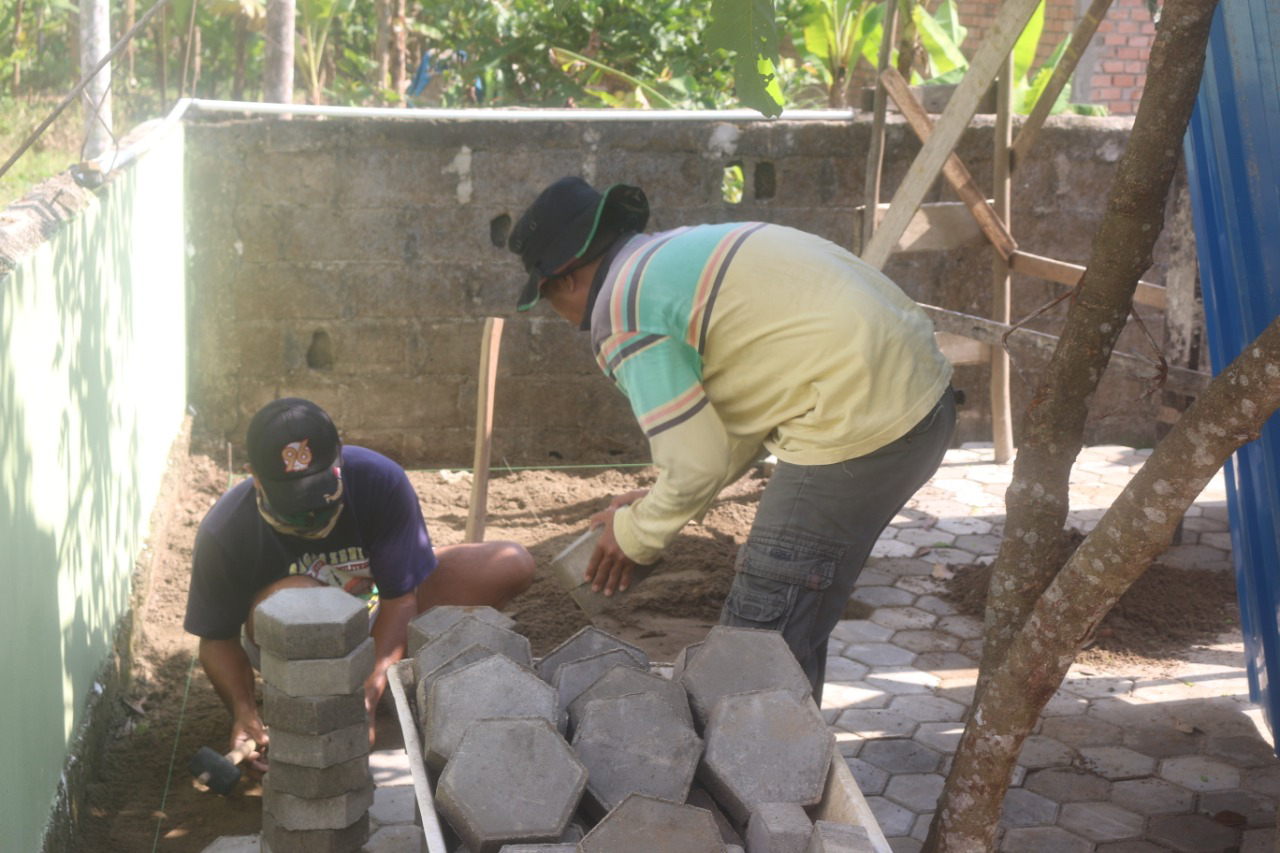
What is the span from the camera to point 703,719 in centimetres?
262

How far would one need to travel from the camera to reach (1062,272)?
19.1ft

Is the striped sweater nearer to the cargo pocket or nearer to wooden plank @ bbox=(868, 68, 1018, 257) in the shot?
the cargo pocket

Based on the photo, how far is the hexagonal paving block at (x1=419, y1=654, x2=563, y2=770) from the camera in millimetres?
2434

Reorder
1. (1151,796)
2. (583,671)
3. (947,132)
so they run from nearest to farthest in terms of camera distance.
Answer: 1. (583,671)
2. (1151,796)
3. (947,132)

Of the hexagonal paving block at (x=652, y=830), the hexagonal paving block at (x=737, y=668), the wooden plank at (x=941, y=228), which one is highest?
the wooden plank at (x=941, y=228)

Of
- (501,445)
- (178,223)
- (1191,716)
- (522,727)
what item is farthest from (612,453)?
(522,727)

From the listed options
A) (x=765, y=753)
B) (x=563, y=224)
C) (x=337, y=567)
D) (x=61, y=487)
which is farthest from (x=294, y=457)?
(x=765, y=753)

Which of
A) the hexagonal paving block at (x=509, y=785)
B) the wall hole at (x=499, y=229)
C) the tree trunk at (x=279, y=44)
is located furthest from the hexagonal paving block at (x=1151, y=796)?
the tree trunk at (x=279, y=44)

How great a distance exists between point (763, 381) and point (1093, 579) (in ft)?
3.10

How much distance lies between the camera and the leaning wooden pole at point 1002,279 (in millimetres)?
6012

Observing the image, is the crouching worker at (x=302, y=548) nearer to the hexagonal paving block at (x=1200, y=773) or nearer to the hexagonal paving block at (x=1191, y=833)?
the hexagonal paving block at (x=1191, y=833)

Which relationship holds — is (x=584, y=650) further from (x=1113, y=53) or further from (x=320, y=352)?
(x=1113, y=53)

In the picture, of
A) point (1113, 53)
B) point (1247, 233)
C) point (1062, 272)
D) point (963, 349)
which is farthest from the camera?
point (1113, 53)

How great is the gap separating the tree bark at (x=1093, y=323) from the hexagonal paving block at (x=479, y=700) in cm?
108
